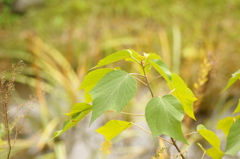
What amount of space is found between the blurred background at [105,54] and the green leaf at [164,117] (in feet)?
0.53

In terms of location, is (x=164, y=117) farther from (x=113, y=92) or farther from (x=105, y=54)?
(x=105, y=54)

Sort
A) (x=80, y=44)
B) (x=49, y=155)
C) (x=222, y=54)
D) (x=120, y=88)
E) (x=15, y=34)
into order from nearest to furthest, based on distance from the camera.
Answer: (x=120, y=88) < (x=49, y=155) < (x=222, y=54) < (x=80, y=44) < (x=15, y=34)

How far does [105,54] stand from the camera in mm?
2273

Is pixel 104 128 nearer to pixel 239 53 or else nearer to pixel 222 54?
pixel 222 54

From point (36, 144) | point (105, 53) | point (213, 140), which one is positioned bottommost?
point (213, 140)

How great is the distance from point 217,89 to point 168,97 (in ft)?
5.10

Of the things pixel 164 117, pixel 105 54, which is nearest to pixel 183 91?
pixel 164 117

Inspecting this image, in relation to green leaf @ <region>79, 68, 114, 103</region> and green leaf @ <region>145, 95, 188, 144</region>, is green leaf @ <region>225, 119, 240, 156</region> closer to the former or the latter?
green leaf @ <region>145, 95, 188, 144</region>

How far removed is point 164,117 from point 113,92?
2.5 inches

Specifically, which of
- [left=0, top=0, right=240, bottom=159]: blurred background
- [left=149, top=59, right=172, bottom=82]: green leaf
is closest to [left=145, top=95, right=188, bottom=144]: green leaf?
[left=149, top=59, right=172, bottom=82]: green leaf

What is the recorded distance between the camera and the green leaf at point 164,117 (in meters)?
0.31

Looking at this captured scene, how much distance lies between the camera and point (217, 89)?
179 centimetres

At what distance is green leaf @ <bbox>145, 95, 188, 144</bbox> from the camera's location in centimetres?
31

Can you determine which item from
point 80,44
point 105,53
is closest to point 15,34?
point 80,44
